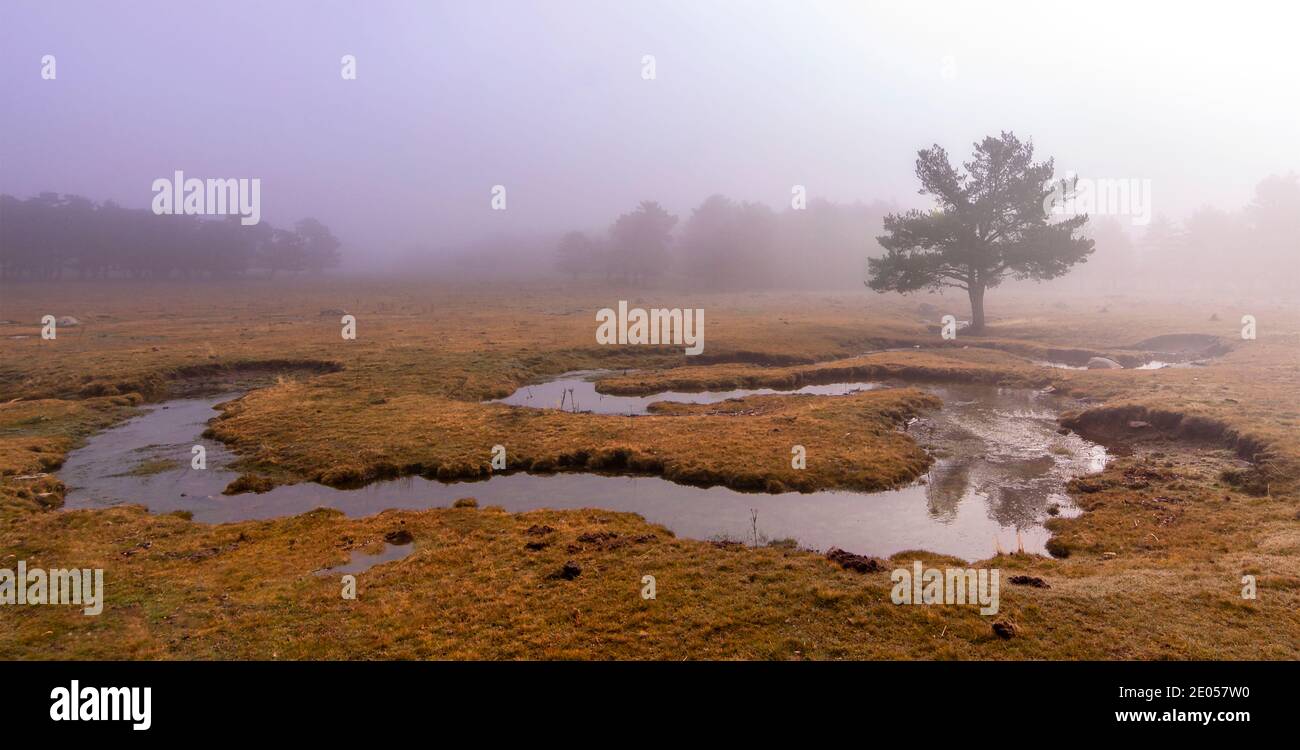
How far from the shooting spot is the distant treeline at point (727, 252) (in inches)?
6521

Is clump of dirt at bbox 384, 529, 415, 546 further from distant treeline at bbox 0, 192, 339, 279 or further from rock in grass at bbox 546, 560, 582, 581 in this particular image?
distant treeline at bbox 0, 192, 339, 279

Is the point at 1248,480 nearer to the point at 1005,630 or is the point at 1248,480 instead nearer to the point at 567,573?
the point at 1005,630

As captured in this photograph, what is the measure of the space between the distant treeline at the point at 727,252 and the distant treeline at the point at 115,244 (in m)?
90.2

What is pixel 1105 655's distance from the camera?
10.8m

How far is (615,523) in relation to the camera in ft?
63.1

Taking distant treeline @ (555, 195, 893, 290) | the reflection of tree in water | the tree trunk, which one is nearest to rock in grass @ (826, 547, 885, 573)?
the reflection of tree in water

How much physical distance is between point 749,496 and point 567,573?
8820mm

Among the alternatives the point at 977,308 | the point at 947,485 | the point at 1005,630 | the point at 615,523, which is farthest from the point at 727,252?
the point at 1005,630

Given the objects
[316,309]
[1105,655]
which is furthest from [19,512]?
[316,309]

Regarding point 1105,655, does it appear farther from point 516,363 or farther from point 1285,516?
point 516,363

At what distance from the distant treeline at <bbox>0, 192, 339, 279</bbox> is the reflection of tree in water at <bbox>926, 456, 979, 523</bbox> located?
188985 mm

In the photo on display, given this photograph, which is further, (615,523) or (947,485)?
(947,485)

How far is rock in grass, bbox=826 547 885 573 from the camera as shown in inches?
594

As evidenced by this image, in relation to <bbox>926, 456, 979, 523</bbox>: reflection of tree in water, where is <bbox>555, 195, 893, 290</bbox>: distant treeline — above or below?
above
